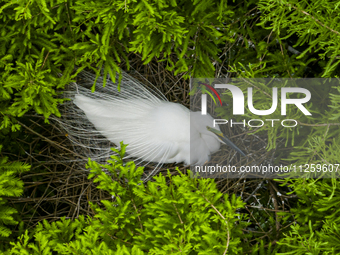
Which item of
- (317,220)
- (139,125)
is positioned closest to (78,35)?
(139,125)

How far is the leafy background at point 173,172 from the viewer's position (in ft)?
2.65

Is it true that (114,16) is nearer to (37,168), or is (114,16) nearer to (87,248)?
(87,248)

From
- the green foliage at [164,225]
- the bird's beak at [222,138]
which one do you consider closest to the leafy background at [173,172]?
the green foliage at [164,225]

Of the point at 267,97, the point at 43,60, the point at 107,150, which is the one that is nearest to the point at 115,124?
the point at 107,150

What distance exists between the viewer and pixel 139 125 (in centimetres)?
140

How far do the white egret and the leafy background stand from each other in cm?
15

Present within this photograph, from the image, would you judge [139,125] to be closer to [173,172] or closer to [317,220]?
[173,172]

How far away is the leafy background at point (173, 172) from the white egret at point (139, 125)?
15 cm

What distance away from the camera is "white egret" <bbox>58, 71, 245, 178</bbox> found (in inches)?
53.1

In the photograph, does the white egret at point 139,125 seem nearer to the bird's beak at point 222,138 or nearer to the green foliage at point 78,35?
the bird's beak at point 222,138

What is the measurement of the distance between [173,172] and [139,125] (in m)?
0.34

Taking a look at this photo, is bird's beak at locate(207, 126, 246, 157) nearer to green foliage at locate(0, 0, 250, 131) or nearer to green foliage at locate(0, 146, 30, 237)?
green foliage at locate(0, 0, 250, 131)

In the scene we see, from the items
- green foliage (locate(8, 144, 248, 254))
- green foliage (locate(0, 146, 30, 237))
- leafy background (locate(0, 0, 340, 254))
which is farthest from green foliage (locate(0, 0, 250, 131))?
green foliage (locate(8, 144, 248, 254))

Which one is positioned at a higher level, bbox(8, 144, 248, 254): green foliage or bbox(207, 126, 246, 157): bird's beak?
bbox(207, 126, 246, 157): bird's beak
